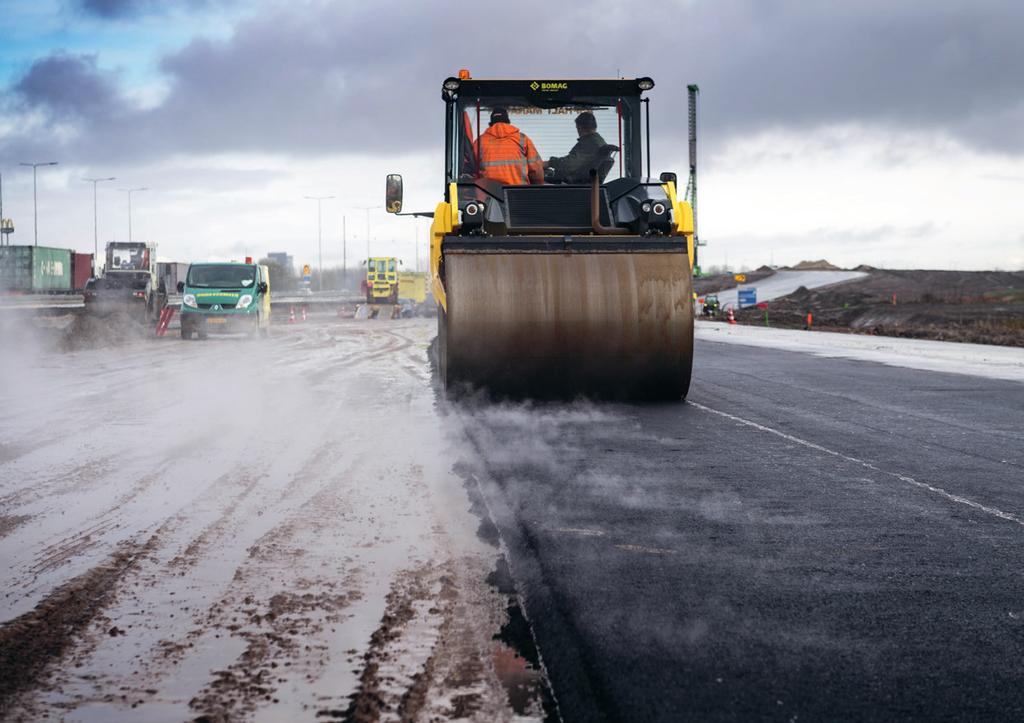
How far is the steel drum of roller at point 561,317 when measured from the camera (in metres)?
9.09

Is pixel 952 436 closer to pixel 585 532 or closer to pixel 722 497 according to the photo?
pixel 722 497

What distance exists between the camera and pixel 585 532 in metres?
4.69

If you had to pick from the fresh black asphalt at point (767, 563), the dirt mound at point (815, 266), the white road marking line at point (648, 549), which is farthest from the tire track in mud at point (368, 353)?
the dirt mound at point (815, 266)

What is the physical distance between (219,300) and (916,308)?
23619mm

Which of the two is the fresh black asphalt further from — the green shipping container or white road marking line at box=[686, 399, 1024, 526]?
the green shipping container

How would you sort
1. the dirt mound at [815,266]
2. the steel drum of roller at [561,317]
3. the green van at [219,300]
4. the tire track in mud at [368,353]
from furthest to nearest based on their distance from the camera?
the dirt mound at [815,266]
the green van at [219,300]
the tire track in mud at [368,353]
the steel drum of roller at [561,317]

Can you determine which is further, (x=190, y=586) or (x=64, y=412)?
(x=64, y=412)

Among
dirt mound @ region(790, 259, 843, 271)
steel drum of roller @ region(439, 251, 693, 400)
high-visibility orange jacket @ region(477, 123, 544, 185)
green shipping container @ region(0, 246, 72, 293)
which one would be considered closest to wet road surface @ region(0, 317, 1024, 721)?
steel drum of roller @ region(439, 251, 693, 400)

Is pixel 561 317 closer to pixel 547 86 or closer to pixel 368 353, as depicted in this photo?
pixel 547 86

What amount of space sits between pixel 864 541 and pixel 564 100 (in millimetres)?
7608

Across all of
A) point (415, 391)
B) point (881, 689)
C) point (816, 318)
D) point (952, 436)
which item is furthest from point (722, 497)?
point (816, 318)

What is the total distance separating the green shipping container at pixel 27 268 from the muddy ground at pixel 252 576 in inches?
1941

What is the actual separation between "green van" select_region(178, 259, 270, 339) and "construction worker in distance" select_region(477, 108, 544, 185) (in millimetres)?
15418

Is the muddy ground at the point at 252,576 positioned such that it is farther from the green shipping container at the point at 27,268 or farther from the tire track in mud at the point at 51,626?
the green shipping container at the point at 27,268
